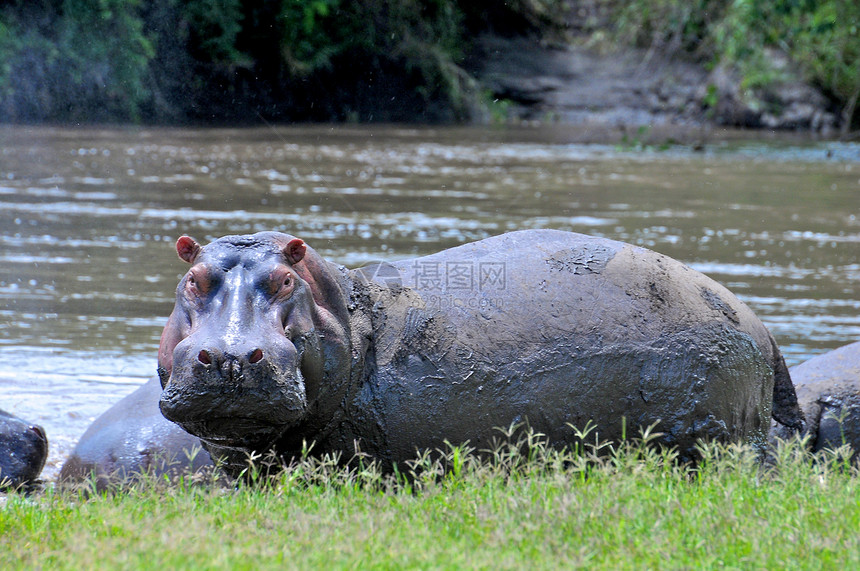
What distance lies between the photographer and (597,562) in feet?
9.16

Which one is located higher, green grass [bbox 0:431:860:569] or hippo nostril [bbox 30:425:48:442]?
green grass [bbox 0:431:860:569]

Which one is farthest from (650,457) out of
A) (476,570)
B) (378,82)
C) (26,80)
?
(378,82)

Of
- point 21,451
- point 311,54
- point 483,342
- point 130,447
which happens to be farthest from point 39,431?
point 311,54

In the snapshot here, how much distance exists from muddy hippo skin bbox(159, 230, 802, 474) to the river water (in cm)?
223

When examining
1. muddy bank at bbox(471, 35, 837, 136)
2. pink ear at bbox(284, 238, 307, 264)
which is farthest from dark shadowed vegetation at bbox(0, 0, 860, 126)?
pink ear at bbox(284, 238, 307, 264)

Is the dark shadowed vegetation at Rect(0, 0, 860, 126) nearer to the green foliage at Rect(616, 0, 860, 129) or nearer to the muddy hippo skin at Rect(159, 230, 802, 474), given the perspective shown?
the green foliage at Rect(616, 0, 860, 129)

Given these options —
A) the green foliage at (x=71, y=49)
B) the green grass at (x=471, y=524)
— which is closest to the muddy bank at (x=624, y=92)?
the green foliage at (x=71, y=49)

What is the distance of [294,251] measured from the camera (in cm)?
396

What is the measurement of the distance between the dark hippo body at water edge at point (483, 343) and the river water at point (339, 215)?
223cm

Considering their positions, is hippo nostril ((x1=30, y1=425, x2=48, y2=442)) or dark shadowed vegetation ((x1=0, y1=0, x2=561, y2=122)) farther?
dark shadowed vegetation ((x1=0, y1=0, x2=561, y2=122))

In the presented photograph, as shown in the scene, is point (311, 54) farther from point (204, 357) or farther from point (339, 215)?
point (204, 357)

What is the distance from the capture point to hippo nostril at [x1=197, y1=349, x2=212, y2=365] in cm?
342

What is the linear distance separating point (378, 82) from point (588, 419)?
88.1 feet

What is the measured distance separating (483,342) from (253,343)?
116 cm
